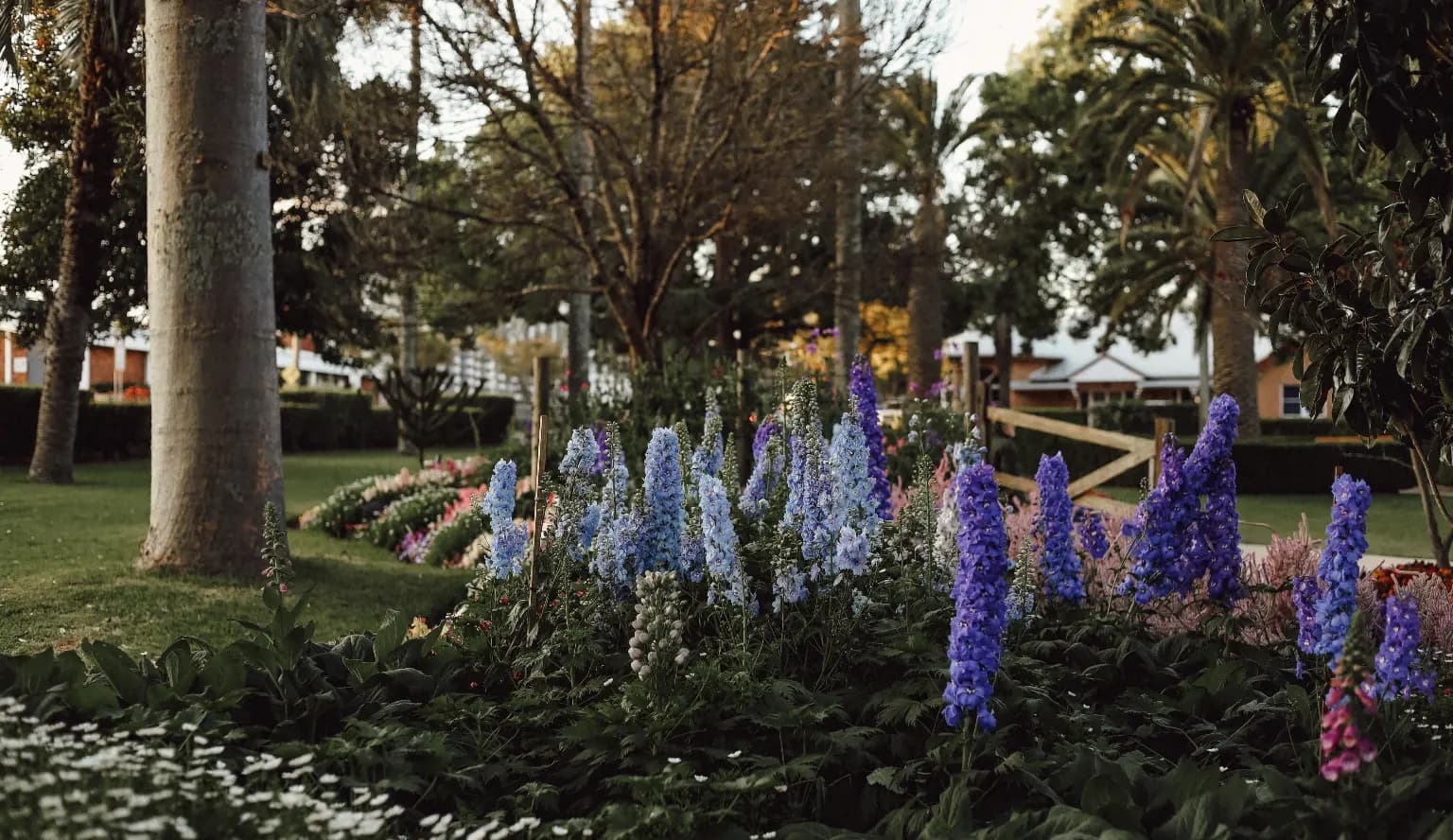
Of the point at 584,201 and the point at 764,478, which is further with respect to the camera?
the point at 584,201

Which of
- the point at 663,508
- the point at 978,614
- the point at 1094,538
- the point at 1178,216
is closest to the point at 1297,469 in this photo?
the point at 1178,216

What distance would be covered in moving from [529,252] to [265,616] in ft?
28.5

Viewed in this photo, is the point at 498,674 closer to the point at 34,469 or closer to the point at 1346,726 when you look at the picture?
the point at 1346,726

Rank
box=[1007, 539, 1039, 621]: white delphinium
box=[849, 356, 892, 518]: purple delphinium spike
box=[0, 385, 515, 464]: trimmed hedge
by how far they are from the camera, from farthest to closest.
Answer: box=[0, 385, 515, 464]: trimmed hedge < box=[849, 356, 892, 518]: purple delphinium spike < box=[1007, 539, 1039, 621]: white delphinium

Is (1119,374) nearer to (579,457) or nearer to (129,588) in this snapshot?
(129,588)

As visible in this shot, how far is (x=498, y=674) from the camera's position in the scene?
12.8 ft

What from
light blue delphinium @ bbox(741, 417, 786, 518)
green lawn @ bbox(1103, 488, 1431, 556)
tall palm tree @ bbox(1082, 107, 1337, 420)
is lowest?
green lawn @ bbox(1103, 488, 1431, 556)

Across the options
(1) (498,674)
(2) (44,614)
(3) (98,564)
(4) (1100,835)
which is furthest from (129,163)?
(4) (1100,835)

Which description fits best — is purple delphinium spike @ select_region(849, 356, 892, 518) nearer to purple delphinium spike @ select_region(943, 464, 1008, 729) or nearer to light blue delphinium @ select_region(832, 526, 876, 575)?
light blue delphinium @ select_region(832, 526, 876, 575)

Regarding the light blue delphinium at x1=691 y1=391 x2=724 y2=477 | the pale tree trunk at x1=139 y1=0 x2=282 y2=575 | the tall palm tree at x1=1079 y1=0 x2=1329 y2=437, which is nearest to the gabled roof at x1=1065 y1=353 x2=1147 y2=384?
the tall palm tree at x1=1079 y1=0 x2=1329 y2=437

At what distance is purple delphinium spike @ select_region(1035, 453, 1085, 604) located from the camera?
13.9ft

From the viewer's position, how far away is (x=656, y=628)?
3.19 metres

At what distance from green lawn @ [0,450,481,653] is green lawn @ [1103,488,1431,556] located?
6.68 m

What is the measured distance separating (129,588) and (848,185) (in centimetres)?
990
